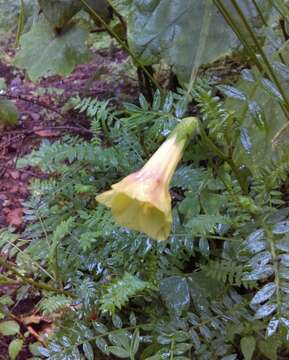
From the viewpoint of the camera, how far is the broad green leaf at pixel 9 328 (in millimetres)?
1422

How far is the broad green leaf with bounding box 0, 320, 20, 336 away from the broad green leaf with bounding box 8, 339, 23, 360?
0.07 ft

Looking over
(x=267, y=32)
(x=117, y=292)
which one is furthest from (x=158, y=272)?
(x=267, y=32)

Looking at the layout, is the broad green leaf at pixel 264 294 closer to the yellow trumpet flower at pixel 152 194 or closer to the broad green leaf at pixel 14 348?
the yellow trumpet flower at pixel 152 194

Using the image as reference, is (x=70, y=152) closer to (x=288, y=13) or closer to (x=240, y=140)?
(x=240, y=140)

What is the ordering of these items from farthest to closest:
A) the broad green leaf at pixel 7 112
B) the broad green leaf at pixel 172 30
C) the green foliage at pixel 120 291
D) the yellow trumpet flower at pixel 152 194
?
the broad green leaf at pixel 7 112 < the broad green leaf at pixel 172 30 < the green foliage at pixel 120 291 < the yellow trumpet flower at pixel 152 194

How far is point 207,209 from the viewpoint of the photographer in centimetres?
115

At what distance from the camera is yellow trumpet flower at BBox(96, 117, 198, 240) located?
788 millimetres

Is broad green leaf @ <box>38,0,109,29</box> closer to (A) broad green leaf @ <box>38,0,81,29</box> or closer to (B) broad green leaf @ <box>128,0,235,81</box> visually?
(A) broad green leaf @ <box>38,0,81,29</box>

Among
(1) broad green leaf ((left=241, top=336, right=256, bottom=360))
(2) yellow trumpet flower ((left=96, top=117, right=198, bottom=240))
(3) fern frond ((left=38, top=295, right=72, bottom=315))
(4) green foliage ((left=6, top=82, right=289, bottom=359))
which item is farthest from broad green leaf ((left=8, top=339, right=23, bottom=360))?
(2) yellow trumpet flower ((left=96, top=117, right=198, bottom=240))

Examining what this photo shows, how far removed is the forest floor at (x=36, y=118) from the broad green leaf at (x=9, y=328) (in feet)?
0.17

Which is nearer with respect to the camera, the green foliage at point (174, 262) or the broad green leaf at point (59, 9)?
the green foliage at point (174, 262)

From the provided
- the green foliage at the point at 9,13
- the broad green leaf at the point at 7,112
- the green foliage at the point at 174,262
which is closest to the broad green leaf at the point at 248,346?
the green foliage at the point at 174,262

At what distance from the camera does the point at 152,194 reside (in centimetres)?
79

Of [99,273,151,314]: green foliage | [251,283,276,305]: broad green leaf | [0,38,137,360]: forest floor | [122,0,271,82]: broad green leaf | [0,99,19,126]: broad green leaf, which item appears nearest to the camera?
[251,283,276,305]: broad green leaf
